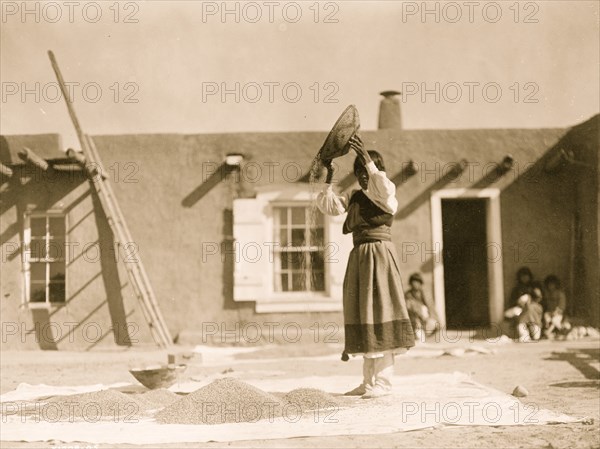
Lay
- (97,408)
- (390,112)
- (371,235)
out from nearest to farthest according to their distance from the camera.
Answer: (97,408) → (371,235) → (390,112)

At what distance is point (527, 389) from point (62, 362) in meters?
6.06

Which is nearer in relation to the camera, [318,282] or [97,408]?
[97,408]

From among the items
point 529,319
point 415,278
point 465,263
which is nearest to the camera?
point 529,319

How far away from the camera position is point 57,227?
12602mm

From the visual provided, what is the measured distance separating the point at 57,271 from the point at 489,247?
6.61 meters

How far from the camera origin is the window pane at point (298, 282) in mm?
12625

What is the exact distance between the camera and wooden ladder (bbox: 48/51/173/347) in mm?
12000

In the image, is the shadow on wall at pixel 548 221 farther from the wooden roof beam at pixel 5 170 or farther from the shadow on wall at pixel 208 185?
the wooden roof beam at pixel 5 170

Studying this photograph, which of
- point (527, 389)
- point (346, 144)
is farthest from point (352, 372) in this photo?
point (346, 144)

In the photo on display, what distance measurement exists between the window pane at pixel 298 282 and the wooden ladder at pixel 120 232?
202 cm

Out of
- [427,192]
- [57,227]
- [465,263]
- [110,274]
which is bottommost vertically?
[110,274]

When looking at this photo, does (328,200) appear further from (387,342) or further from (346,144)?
(387,342)

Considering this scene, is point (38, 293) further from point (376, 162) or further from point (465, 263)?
point (376, 162)

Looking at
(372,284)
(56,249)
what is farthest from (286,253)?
(372,284)
